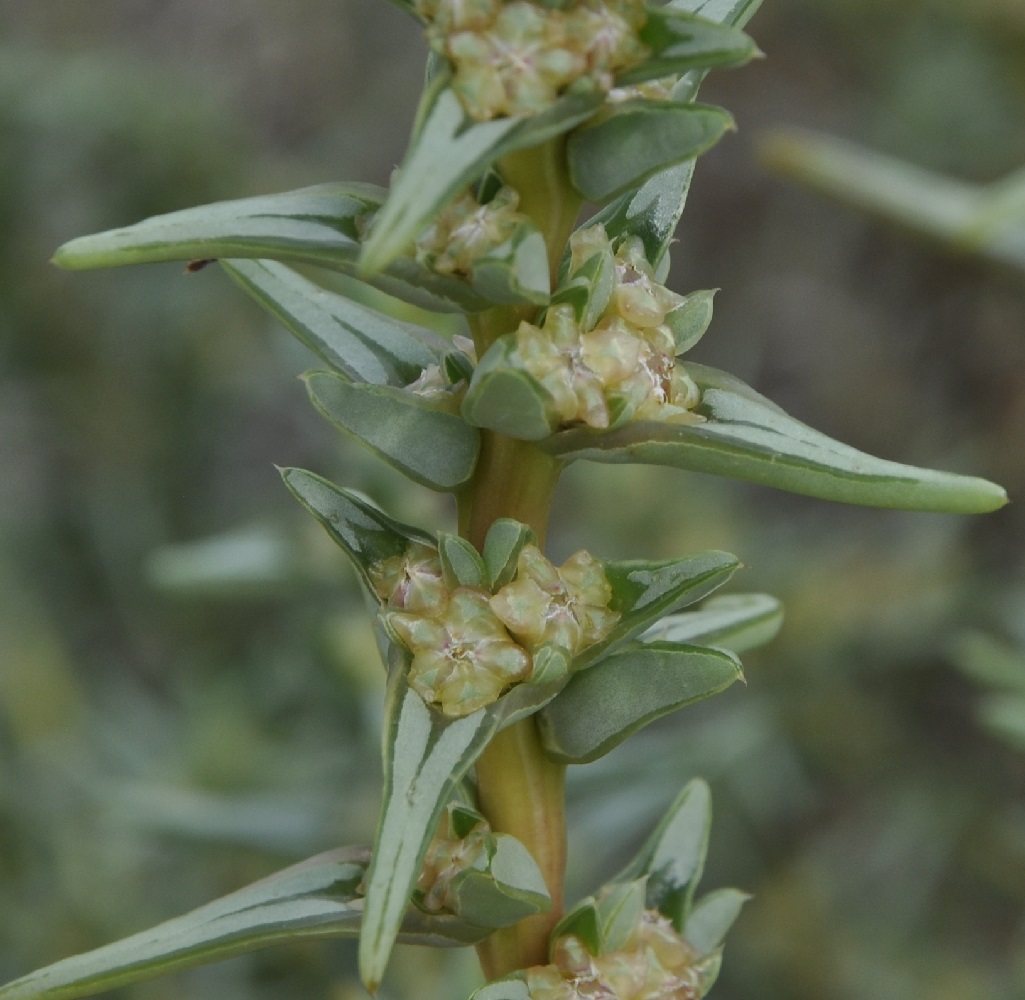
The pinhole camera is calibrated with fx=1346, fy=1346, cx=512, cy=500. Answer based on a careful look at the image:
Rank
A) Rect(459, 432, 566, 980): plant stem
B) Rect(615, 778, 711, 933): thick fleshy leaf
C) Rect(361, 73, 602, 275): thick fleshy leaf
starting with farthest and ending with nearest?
Rect(615, 778, 711, 933): thick fleshy leaf, Rect(459, 432, 566, 980): plant stem, Rect(361, 73, 602, 275): thick fleshy leaf

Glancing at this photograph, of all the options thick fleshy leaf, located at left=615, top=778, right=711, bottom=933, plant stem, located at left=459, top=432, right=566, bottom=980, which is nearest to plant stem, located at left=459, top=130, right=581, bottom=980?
plant stem, located at left=459, top=432, right=566, bottom=980

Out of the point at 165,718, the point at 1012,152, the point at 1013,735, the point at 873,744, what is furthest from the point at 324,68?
the point at 1013,735

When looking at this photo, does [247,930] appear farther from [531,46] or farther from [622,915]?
[531,46]

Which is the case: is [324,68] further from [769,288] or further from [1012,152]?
[1012,152]

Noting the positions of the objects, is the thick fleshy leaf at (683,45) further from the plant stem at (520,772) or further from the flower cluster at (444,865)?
the flower cluster at (444,865)

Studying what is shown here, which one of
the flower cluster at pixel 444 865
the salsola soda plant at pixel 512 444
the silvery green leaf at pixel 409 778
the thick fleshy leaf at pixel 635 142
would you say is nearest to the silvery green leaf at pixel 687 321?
the salsola soda plant at pixel 512 444

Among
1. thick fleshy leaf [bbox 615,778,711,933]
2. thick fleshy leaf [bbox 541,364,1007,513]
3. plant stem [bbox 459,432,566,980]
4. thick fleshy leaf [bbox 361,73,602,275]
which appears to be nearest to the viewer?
thick fleshy leaf [bbox 361,73,602,275]

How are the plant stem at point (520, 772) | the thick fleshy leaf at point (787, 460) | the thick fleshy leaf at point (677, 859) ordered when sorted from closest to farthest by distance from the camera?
the thick fleshy leaf at point (787, 460), the plant stem at point (520, 772), the thick fleshy leaf at point (677, 859)

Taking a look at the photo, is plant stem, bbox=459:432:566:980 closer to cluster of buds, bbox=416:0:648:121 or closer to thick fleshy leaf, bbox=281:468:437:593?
thick fleshy leaf, bbox=281:468:437:593
